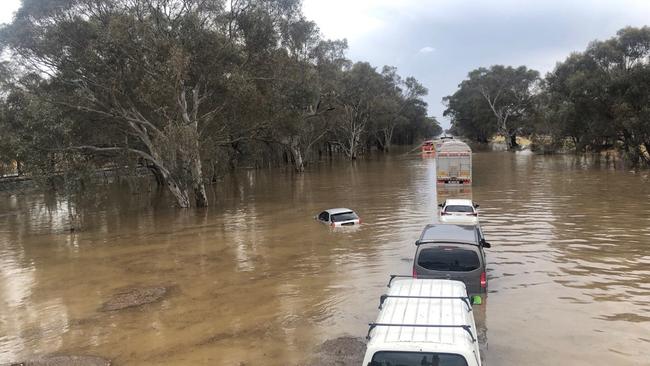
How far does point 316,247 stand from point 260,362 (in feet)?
33.7

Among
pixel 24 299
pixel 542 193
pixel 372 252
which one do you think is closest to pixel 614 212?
pixel 542 193

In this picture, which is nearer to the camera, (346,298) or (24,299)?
(346,298)

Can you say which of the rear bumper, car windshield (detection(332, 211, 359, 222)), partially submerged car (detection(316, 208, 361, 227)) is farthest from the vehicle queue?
the rear bumper

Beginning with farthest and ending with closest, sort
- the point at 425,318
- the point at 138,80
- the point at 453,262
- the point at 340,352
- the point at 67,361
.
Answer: the point at 138,80
the point at 453,262
the point at 67,361
the point at 340,352
the point at 425,318

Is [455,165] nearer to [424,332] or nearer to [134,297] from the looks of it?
[134,297]

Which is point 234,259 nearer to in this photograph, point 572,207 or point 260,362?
point 260,362

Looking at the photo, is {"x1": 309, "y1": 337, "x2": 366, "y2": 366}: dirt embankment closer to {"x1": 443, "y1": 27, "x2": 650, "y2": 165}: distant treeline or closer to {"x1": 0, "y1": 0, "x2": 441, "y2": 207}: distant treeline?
{"x1": 0, "y1": 0, "x2": 441, "y2": 207}: distant treeline

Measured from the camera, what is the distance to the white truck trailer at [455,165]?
127 feet

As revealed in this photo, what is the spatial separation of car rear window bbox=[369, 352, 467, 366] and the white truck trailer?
111 feet

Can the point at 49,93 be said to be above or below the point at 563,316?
above

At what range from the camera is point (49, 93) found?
31297 millimetres

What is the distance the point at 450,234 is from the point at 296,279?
556 cm

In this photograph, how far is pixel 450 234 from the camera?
39.8ft

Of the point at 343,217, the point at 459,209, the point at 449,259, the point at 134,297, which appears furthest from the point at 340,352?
the point at 343,217
